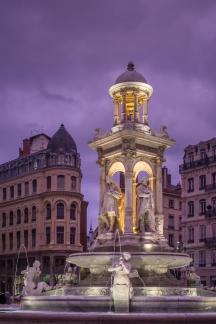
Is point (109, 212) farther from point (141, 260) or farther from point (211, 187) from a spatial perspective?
point (211, 187)

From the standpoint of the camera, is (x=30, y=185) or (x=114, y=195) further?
(x=30, y=185)

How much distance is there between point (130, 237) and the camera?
90.5 ft

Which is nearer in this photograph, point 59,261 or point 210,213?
point 210,213

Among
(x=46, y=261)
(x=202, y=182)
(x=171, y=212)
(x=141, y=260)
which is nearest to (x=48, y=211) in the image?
(x=46, y=261)

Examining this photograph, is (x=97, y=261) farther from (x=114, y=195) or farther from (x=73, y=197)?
(x=73, y=197)

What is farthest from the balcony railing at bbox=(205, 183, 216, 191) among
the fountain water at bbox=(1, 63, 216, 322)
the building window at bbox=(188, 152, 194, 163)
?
the fountain water at bbox=(1, 63, 216, 322)

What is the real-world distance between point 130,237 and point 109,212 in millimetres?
1709

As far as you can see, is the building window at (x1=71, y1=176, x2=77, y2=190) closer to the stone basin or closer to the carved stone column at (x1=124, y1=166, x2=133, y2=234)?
the carved stone column at (x1=124, y1=166, x2=133, y2=234)

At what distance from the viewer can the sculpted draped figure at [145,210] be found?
92.3ft

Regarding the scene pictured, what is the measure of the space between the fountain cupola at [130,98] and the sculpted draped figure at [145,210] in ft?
11.3

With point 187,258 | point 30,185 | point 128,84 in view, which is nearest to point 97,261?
point 187,258

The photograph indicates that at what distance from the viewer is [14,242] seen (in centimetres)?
9156

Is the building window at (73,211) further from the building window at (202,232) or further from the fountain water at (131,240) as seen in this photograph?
the fountain water at (131,240)

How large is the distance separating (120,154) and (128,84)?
383cm
